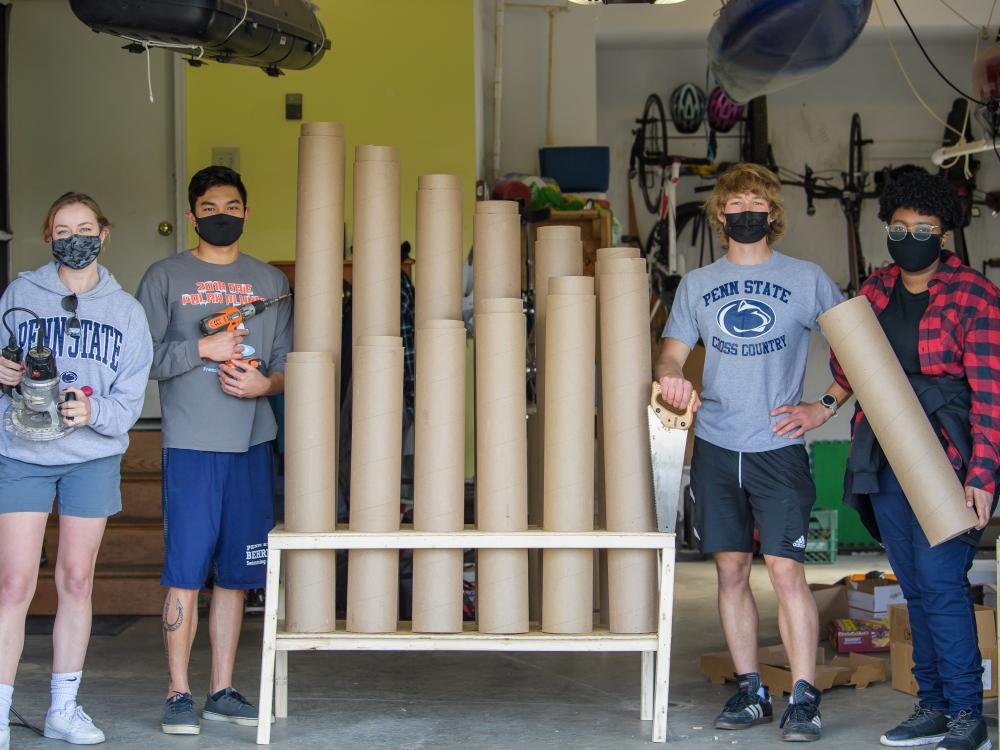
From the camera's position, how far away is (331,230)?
3.70 metres

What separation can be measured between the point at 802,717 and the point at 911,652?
0.79 meters

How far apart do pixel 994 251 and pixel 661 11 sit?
285cm

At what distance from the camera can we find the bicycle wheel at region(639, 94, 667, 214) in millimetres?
8508

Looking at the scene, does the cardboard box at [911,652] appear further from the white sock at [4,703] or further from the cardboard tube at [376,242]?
the white sock at [4,703]

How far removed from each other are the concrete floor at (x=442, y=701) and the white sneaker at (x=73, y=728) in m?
0.04

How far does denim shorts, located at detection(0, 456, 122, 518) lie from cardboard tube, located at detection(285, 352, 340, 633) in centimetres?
49

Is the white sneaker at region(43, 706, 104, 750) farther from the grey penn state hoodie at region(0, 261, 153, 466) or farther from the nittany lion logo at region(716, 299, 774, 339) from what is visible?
the nittany lion logo at region(716, 299, 774, 339)

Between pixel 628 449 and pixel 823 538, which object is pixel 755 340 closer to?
pixel 628 449

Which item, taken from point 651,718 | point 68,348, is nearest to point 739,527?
point 651,718

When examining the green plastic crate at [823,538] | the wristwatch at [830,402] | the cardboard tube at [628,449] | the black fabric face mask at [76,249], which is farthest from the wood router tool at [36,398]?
the green plastic crate at [823,538]

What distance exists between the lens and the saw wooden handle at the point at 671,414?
11.4ft

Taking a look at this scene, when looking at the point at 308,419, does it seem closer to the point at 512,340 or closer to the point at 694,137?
the point at 512,340

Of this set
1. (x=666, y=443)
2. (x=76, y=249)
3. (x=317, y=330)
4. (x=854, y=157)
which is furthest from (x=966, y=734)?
(x=854, y=157)

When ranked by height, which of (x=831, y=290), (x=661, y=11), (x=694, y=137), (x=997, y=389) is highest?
(x=661, y=11)
